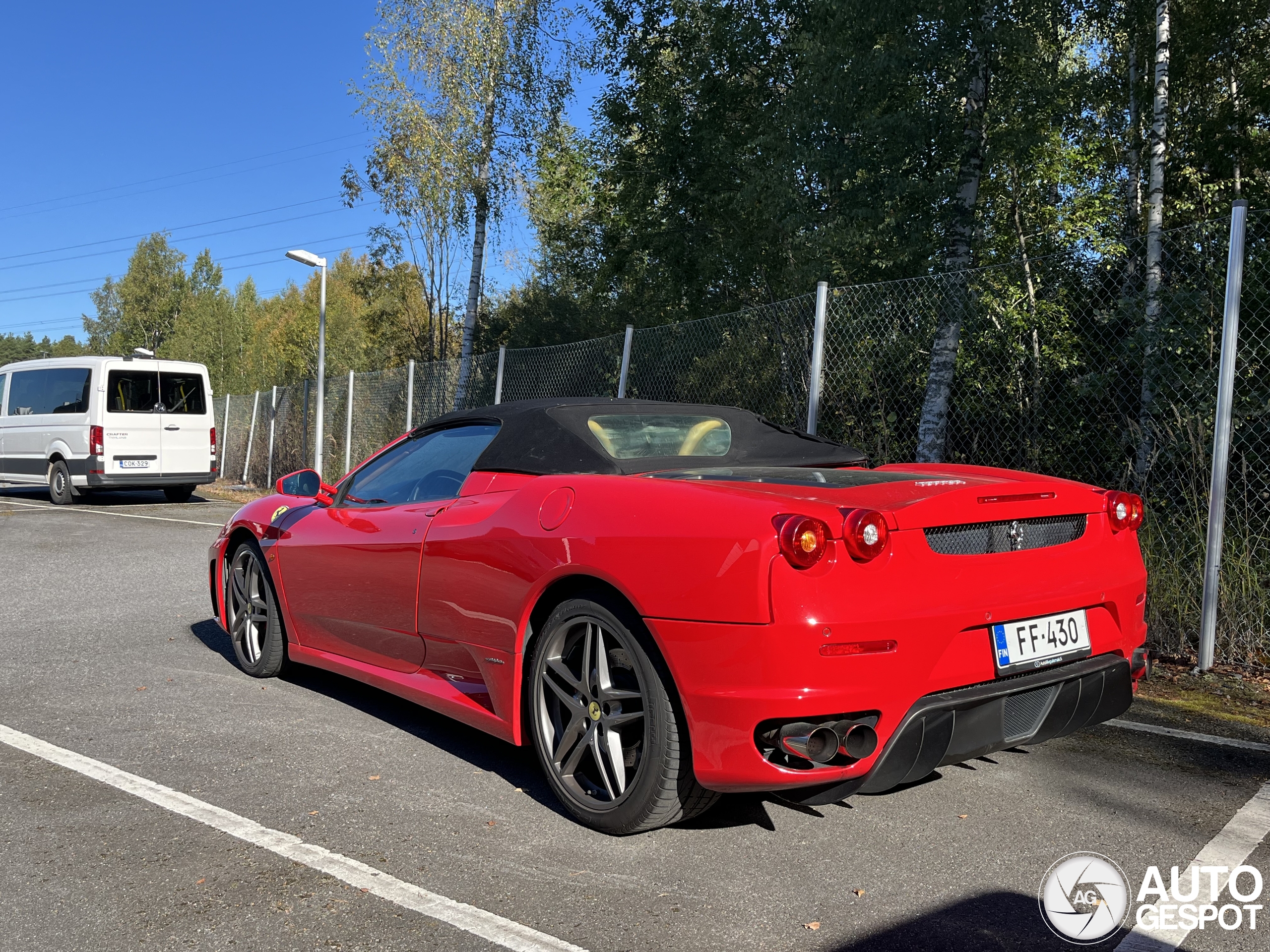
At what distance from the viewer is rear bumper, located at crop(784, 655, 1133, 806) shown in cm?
274

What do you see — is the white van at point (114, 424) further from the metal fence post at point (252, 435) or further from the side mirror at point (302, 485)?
the side mirror at point (302, 485)

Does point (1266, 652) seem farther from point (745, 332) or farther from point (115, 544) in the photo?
point (115, 544)

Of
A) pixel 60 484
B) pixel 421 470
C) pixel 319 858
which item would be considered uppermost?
pixel 421 470

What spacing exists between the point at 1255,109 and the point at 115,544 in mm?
14333

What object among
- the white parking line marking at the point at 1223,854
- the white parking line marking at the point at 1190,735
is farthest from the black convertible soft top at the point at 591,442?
the white parking line marking at the point at 1223,854

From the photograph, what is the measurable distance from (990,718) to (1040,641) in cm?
33

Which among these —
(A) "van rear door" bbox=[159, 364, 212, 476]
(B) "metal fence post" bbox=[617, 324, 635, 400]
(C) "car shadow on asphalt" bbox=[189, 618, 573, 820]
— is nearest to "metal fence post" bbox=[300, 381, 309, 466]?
(A) "van rear door" bbox=[159, 364, 212, 476]

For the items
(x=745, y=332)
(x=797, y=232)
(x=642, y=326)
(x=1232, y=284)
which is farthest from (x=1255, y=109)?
(x=642, y=326)

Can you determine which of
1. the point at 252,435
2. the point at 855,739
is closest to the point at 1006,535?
the point at 855,739

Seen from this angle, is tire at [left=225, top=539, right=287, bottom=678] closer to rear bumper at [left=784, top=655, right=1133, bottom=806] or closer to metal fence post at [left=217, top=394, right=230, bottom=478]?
rear bumper at [left=784, top=655, right=1133, bottom=806]

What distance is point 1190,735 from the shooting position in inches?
167

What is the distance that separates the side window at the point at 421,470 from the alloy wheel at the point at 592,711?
3.12 feet

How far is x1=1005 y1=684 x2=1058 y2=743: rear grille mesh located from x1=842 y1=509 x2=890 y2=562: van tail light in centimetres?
60

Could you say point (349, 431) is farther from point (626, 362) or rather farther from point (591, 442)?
point (591, 442)
